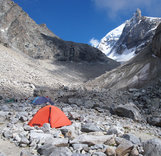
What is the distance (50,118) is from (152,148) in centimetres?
403

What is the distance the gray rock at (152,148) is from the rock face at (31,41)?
37.1 metres

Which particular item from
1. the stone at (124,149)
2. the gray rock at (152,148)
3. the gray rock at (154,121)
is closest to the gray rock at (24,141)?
the stone at (124,149)

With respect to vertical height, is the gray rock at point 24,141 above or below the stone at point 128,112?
below

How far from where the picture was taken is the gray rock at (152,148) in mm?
4164

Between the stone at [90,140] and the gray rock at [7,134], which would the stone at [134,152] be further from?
the gray rock at [7,134]

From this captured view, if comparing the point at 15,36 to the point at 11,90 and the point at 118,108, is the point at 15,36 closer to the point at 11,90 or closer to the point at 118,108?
the point at 11,90

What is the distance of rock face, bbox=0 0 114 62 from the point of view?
Result: 42.8 m

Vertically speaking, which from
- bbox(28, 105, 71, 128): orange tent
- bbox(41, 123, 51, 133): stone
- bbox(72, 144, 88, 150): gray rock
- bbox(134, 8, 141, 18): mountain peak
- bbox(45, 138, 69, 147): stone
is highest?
bbox(134, 8, 141, 18): mountain peak

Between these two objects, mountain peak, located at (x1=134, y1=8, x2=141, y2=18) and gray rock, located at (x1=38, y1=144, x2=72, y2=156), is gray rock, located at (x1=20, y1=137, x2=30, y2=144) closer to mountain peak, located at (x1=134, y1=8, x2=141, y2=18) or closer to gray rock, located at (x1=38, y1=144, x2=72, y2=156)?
gray rock, located at (x1=38, y1=144, x2=72, y2=156)

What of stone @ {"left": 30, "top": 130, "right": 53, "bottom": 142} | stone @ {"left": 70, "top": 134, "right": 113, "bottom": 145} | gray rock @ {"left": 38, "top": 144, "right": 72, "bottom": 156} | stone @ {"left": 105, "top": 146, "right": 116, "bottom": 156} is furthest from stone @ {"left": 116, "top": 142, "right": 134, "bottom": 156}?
stone @ {"left": 30, "top": 130, "right": 53, "bottom": 142}

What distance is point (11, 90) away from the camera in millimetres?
15938

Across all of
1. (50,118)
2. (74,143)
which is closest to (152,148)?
(74,143)

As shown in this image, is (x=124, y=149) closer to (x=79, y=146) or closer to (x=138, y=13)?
(x=79, y=146)

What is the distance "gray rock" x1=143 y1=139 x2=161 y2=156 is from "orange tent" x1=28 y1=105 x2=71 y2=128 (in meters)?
3.50
